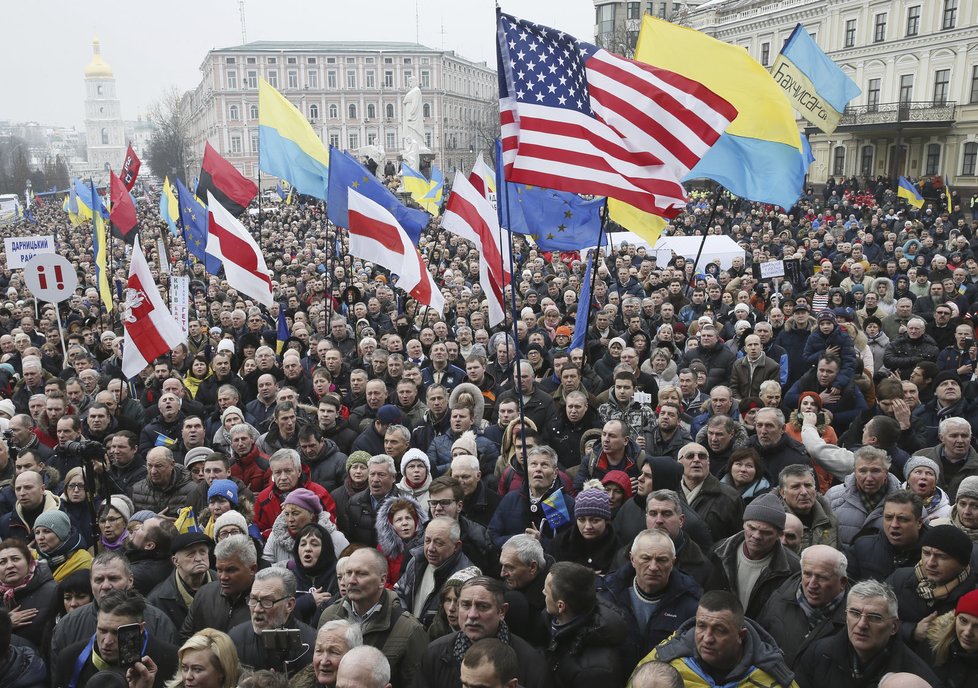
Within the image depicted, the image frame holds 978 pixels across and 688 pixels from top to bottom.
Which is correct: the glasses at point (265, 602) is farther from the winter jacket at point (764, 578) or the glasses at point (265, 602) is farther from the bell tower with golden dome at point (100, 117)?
the bell tower with golden dome at point (100, 117)

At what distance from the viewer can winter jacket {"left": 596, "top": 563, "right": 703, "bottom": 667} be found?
3924mm

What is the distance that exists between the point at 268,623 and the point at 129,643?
61 centimetres

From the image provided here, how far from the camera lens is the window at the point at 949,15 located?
42500 mm

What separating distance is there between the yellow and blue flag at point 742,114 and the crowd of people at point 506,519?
5.66 ft

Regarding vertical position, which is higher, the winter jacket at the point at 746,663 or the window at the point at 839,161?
the window at the point at 839,161

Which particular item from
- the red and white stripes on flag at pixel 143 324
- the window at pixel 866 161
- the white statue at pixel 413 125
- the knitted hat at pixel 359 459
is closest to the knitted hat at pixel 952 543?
the knitted hat at pixel 359 459

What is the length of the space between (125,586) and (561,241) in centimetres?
601

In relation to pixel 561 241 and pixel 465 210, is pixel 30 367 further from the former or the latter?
pixel 561 241

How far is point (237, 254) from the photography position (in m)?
10.0

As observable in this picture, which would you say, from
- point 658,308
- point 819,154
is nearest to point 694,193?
point 819,154

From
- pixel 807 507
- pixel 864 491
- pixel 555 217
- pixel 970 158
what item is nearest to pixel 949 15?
pixel 970 158

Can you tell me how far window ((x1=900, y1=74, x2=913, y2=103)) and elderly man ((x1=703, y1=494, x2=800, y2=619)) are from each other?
48.5 meters

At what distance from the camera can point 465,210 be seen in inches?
362

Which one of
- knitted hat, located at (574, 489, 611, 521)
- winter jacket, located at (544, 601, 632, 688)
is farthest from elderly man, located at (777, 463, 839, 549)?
winter jacket, located at (544, 601, 632, 688)
